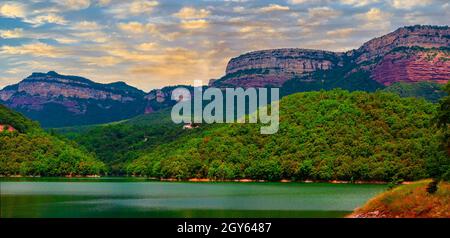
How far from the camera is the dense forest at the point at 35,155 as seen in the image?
149613mm

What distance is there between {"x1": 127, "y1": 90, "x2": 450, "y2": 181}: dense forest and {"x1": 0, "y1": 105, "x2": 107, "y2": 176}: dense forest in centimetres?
2073

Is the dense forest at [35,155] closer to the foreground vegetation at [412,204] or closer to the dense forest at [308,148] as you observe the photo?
the dense forest at [308,148]

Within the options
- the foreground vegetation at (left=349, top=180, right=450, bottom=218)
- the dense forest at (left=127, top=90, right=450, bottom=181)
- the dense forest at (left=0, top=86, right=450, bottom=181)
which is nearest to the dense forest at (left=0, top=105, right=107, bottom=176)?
the dense forest at (left=0, top=86, right=450, bottom=181)

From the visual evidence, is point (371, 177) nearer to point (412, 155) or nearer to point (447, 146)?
point (412, 155)

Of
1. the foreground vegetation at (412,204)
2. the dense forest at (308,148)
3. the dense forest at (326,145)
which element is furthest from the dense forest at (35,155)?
the foreground vegetation at (412,204)

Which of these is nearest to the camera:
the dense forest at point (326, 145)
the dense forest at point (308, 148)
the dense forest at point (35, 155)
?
the dense forest at point (326, 145)

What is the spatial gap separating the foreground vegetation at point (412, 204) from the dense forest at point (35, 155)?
11884 centimetres

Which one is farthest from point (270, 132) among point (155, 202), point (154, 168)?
point (155, 202)

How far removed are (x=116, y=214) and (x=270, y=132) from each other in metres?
90.6

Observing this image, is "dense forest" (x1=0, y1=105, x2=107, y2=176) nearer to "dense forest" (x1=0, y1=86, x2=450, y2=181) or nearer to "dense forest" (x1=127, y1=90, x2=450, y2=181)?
"dense forest" (x1=0, y1=86, x2=450, y2=181)

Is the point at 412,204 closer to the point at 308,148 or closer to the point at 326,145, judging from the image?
the point at 326,145

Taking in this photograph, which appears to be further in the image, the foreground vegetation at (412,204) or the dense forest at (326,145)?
the dense forest at (326,145)

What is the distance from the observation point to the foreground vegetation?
1437 inches

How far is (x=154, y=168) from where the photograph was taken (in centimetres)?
14488
